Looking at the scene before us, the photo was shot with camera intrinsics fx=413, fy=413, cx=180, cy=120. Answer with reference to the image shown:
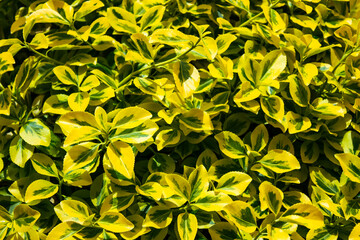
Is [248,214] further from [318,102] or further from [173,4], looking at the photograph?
[173,4]

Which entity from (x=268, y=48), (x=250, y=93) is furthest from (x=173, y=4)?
(x=250, y=93)

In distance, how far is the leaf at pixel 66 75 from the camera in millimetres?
1339

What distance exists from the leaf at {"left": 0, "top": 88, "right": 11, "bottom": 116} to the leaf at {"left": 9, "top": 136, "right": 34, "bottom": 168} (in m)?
0.11

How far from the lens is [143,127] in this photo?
1155mm

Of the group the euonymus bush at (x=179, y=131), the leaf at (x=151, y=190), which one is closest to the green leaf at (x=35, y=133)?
the euonymus bush at (x=179, y=131)

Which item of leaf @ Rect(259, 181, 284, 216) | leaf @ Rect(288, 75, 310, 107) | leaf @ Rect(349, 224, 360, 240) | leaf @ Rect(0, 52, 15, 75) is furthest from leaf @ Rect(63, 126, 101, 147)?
leaf @ Rect(349, 224, 360, 240)

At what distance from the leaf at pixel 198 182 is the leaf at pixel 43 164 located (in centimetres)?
43

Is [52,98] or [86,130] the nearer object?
[86,130]

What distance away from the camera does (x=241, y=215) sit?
1.17m

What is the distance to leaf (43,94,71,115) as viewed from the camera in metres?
1.32

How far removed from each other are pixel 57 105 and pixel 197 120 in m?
0.47

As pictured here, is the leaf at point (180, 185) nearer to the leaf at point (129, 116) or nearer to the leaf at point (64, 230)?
the leaf at point (129, 116)

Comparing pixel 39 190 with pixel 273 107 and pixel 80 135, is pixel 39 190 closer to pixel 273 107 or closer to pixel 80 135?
pixel 80 135

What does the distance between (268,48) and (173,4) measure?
0.40m
